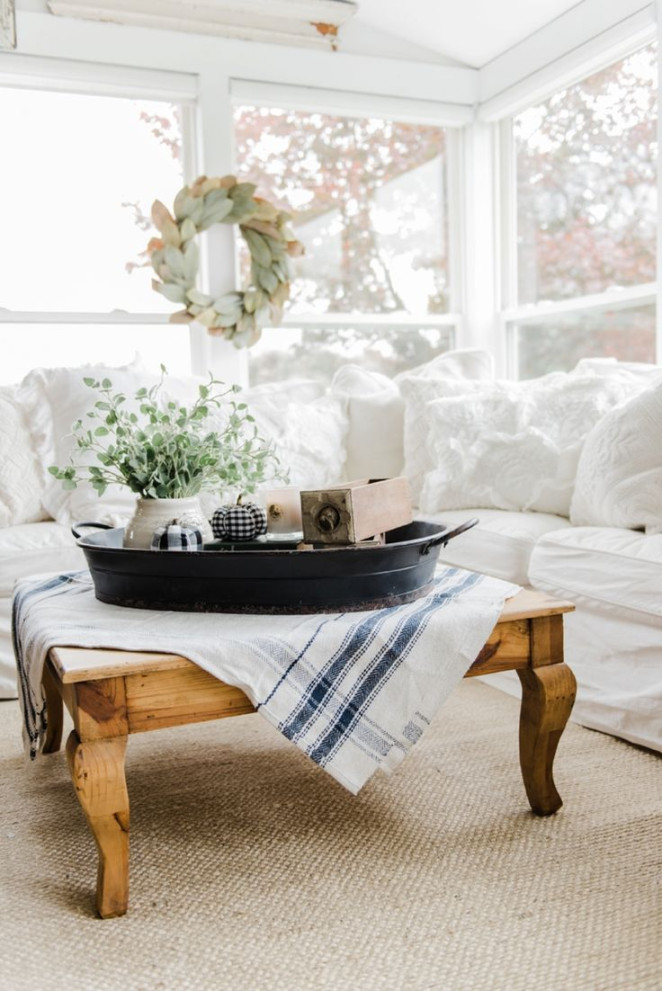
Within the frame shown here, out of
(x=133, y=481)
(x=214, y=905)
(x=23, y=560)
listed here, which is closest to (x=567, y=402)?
(x=133, y=481)

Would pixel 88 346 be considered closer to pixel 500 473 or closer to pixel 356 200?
pixel 356 200

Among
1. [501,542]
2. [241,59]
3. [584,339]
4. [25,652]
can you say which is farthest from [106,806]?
[241,59]

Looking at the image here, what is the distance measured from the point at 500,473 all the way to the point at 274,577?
4.67 ft

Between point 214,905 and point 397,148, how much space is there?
137 inches

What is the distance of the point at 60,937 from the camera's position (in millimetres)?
1331

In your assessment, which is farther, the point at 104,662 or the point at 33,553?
the point at 33,553

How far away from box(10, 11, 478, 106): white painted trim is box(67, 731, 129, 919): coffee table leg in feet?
9.88

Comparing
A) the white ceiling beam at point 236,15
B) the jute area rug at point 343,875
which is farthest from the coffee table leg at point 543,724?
the white ceiling beam at point 236,15

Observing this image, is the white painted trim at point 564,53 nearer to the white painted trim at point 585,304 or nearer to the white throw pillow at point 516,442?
the white painted trim at point 585,304

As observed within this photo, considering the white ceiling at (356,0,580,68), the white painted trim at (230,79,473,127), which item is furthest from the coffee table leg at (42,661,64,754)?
the white ceiling at (356,0,580,68)

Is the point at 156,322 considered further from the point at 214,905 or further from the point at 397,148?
the point at 214,905

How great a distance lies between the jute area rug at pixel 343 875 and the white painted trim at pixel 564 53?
2563 mm

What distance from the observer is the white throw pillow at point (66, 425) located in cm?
276

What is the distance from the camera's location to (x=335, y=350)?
13.0 feet
